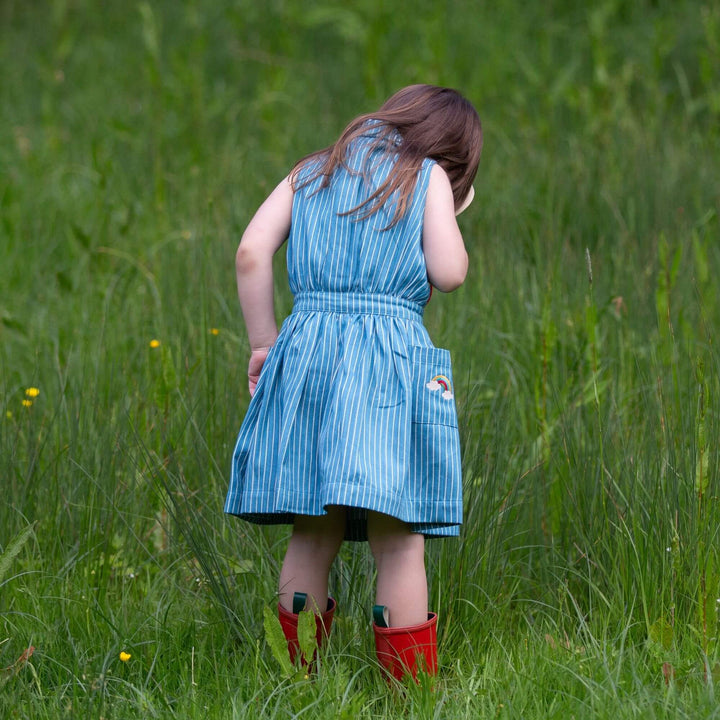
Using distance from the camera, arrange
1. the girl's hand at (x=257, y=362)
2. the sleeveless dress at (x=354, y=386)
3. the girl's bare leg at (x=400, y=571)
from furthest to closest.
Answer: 1. the girl's hand at (x=257, y=362)
2. the girl's bare leg at (x=400, y=571)
3. the sleeveless dress at (x=354, y=386)

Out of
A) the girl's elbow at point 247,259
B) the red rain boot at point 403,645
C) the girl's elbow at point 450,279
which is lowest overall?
the red rain boot at point 403,645

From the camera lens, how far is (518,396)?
3406mm

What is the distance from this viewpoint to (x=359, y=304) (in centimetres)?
222

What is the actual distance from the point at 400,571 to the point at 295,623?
27 centimetres

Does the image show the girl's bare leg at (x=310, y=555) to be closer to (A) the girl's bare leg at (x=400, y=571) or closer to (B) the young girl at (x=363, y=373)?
(B) the young girl at (x=363, y=373)

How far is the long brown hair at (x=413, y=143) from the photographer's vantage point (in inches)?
88.6

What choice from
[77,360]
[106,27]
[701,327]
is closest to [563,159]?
[701,327]

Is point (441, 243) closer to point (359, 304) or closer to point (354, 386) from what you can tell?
point (359, 304)

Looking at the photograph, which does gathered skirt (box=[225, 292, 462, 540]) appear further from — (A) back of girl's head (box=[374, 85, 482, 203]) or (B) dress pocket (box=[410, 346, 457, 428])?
(A) back of girl's head (box=[374, 85, 482, 203])

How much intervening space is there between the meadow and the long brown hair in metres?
0.69

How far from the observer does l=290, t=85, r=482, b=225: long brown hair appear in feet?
7.38

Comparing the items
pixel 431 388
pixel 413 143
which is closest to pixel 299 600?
pixel 431 388

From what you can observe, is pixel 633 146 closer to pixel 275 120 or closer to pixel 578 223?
pixel 578 223

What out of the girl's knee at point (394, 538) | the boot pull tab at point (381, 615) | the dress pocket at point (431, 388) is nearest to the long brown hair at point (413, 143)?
the dress pocket at point (431, 388)
